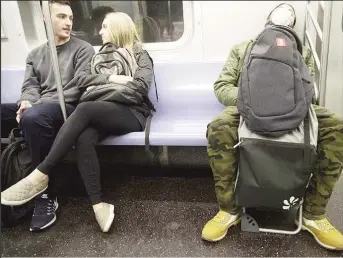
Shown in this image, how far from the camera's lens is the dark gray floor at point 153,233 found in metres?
1.97

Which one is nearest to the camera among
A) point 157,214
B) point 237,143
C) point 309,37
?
point 237,143

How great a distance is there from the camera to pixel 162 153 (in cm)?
286

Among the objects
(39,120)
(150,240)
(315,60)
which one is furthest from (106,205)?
(315,60)

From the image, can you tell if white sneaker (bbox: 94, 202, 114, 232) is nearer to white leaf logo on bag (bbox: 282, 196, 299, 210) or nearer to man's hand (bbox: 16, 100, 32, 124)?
man's hand (bbox: 16, 100, 32, 124)

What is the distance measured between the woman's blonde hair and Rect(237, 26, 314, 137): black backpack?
92cm

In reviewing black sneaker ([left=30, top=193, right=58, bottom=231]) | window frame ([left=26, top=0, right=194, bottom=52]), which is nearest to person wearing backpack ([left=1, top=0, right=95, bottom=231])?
black sneaker ([left=30, top=193, right=58, bottom=231])

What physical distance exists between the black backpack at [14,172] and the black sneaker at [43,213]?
0.08 metres

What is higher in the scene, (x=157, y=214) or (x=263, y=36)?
(x=263, y=36)

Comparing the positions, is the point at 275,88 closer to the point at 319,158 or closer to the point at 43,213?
A: the point at 319,158

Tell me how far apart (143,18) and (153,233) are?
1754 mm

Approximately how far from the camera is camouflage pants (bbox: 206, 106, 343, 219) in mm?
1848

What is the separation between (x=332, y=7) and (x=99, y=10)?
5.75 feet

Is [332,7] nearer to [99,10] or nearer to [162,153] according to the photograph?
[162,153]

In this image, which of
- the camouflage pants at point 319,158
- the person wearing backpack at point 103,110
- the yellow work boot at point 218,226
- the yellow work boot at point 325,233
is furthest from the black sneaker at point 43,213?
the yellow work boot at point 325,233
